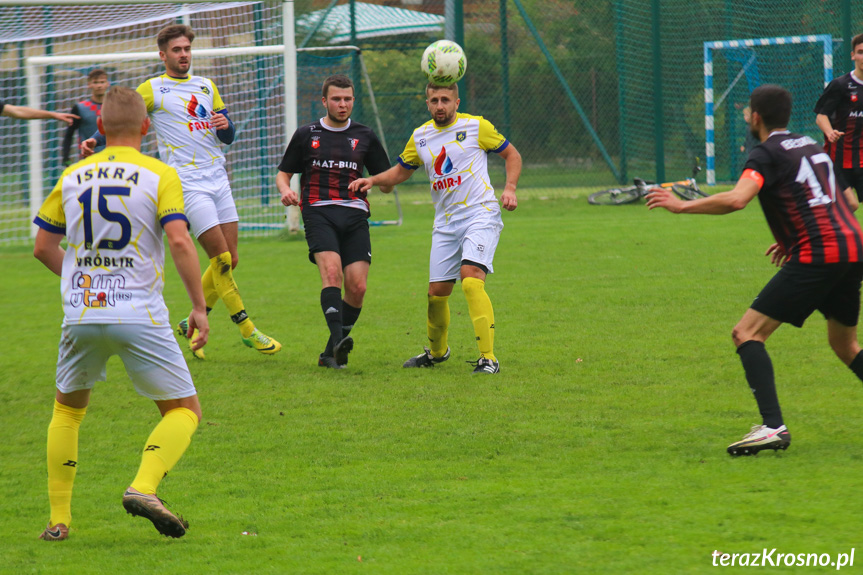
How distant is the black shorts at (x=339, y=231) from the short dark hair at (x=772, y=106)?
11.3 ft

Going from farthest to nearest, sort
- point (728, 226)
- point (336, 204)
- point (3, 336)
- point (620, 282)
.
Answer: point (728, 226) < point (620, 282) < point (3, 336) < point (336, 204)

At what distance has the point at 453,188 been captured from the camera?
23.4 ft

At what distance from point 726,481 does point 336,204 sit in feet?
13.4

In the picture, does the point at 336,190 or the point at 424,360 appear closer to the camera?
the point at 424,360

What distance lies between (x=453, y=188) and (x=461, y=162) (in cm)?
19

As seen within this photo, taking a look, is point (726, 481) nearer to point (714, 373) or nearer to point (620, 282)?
point (714, 373)

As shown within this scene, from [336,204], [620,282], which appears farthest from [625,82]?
[336,204]

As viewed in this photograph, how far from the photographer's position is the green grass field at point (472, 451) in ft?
12.3

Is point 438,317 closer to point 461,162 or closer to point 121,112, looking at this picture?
point 461,162

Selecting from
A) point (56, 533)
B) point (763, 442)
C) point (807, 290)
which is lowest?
point (56, 533)

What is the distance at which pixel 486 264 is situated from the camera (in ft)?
22.8

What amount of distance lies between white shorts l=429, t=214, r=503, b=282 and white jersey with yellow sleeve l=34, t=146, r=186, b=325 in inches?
127

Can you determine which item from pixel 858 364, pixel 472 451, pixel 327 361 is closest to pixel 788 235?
pixel 858 364

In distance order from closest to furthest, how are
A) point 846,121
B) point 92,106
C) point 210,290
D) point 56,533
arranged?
point 56,533 < point 210,290 < point 846,121 < point 92,106
